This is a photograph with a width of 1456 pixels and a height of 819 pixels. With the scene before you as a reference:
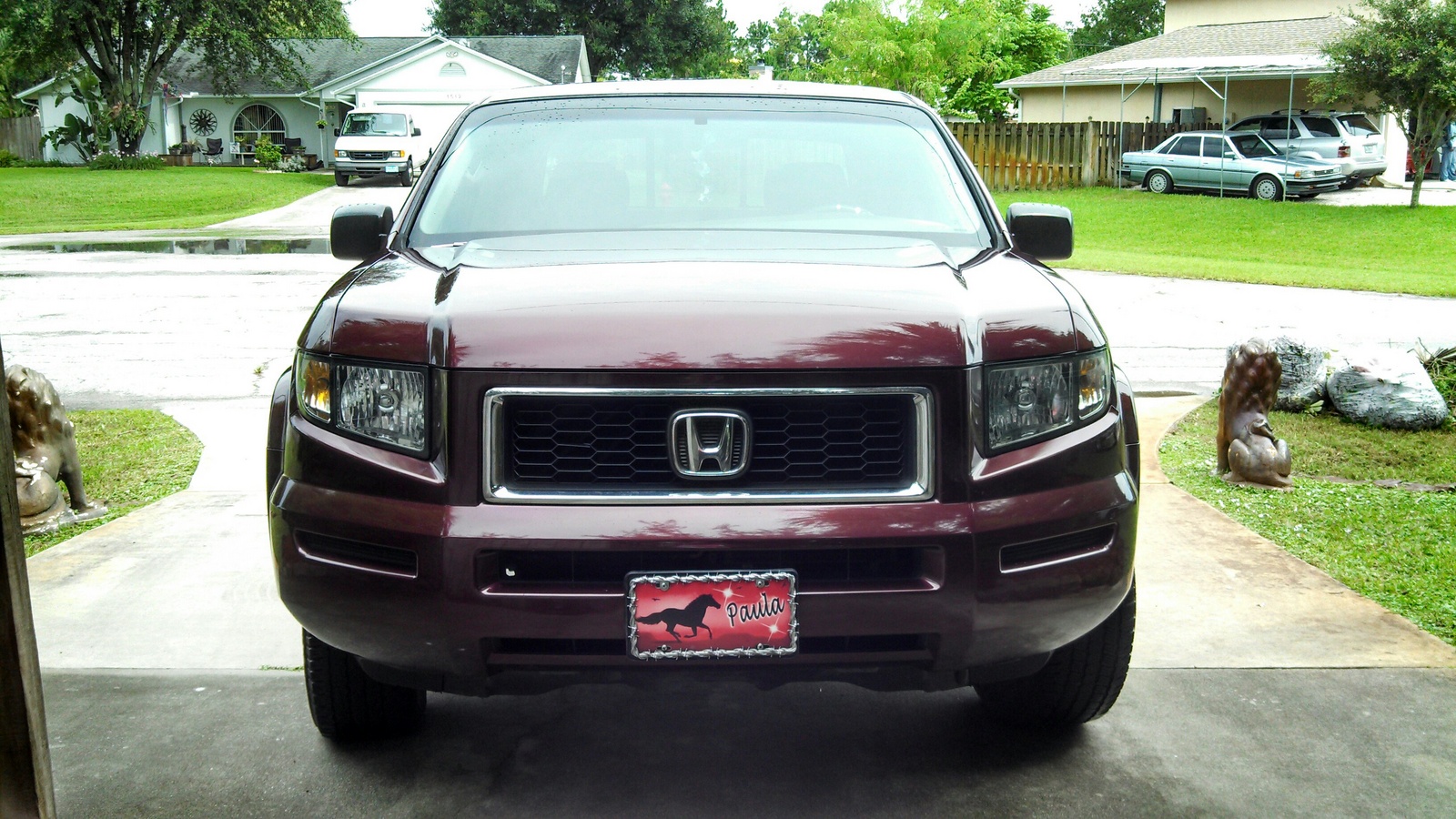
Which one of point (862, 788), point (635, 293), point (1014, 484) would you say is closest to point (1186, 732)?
point (862, 788)

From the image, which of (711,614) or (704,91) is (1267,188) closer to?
(704,91)

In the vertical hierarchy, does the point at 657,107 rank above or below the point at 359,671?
above

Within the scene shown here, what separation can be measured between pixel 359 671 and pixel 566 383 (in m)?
1.08

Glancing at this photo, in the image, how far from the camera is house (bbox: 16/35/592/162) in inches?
1827

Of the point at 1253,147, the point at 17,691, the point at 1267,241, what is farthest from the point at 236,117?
the point at 17,691

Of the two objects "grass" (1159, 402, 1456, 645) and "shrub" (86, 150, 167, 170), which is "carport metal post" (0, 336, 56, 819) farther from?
"shrub" (86, 150, 167, 170)

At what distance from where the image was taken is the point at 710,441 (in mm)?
2672

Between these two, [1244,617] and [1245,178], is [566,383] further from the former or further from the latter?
[1245,178]

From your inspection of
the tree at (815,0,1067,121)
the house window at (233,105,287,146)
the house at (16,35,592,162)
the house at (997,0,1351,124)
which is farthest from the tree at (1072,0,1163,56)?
the house window at (233,105,287,146)

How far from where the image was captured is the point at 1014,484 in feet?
8.87

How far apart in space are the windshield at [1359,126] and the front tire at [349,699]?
2819 centimetres

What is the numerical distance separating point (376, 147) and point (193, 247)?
1743 centimetres

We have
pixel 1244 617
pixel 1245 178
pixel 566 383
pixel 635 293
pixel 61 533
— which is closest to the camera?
pixel 566 383

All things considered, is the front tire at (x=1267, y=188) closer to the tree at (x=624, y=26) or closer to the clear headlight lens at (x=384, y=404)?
the clear headlight lens at (x=384, y=404)
